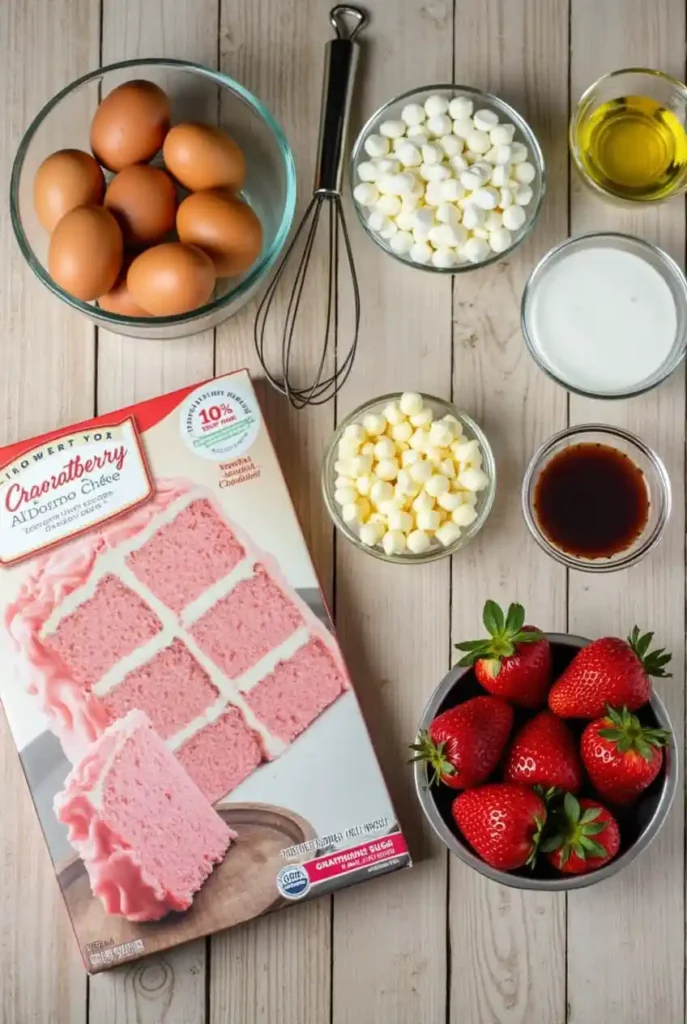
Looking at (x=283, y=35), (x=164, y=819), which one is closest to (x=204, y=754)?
(x=164, y=819)

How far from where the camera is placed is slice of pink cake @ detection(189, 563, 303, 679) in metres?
1.01

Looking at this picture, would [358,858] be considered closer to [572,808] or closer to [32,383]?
[572,808]

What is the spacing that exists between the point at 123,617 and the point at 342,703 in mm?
226

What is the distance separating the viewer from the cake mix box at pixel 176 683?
98 cm

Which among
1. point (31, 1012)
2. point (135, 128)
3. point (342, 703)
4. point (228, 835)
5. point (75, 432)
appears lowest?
point (31, 1012)

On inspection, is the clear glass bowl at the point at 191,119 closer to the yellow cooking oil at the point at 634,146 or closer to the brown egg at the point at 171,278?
the brown egg at the point at 171,278

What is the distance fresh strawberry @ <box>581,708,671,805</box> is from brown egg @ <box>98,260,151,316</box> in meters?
0.54

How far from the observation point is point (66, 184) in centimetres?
93

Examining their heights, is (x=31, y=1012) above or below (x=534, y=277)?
below

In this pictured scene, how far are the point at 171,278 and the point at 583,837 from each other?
1.91 feet

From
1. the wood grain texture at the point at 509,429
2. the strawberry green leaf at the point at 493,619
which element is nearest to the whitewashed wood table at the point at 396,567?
the wood grain texture at the point at 509,429

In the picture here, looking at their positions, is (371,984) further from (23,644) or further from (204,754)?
(23,644)

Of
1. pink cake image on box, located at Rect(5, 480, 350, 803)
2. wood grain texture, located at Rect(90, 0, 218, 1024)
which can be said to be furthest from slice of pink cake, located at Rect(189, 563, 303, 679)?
wood grain texture, located at Rect(90, 0, 218, 1024)

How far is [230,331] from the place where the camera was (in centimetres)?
104
